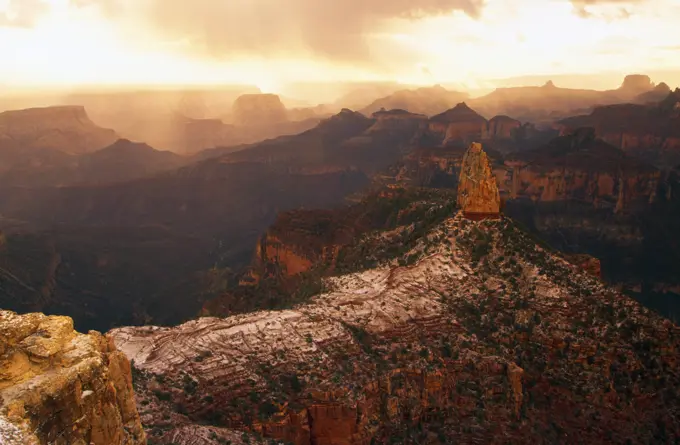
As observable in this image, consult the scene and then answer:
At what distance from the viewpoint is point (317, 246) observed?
59.5 metres

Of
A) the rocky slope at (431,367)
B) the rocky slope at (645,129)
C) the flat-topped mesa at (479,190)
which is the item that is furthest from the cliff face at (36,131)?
the rocky slope at (431,367)

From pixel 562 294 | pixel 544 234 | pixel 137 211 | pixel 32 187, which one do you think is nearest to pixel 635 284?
pixel 544 234

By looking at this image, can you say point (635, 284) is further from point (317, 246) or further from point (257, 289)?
point (257, 289)

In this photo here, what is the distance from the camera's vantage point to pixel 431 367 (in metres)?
26.0

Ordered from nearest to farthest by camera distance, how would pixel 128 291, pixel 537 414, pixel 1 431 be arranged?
pixel 1 431
pixel 537 414
pixel 128 291

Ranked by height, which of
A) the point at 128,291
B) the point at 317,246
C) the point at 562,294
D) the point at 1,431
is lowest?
the point at 128,291

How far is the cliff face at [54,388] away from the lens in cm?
938

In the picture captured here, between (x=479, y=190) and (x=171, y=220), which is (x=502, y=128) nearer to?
(x=171, y=220)

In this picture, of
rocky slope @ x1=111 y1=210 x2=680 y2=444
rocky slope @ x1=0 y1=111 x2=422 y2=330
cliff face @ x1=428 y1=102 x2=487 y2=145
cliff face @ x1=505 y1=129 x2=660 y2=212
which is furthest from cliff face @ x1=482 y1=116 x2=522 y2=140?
rocky slope @ x1=111 y1=210 x2=680 y2=444

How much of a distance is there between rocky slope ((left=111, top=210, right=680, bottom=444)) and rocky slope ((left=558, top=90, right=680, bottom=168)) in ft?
371

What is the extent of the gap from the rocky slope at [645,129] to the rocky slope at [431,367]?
113 meters

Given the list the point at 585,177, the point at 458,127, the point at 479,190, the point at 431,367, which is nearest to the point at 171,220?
the point at 458,127

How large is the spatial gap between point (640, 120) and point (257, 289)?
126 metres

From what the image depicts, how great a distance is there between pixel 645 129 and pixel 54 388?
503 feet
